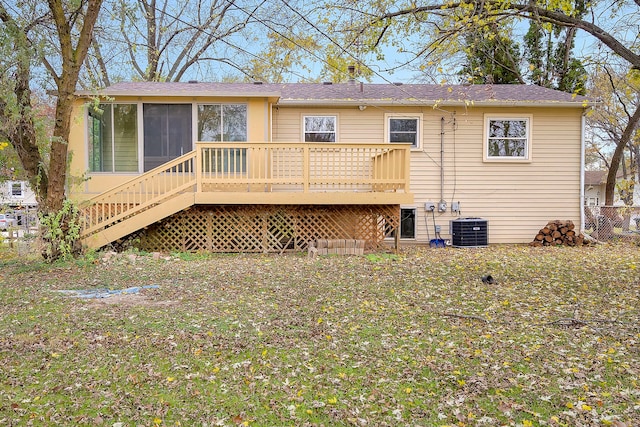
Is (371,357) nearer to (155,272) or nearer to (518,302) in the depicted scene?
(518,302)

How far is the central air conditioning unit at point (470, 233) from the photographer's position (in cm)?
1135

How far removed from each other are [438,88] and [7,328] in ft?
37.3

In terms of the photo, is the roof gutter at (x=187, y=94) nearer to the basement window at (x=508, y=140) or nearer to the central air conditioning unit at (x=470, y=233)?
the central air conditioning unit at (x=470, y=233)

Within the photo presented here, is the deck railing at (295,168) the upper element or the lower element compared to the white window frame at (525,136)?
lower

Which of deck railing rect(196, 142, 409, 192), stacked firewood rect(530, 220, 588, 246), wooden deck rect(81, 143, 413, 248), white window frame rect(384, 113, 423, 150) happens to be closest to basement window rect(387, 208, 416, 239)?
white window frame rect(384, 113, 423, 150)

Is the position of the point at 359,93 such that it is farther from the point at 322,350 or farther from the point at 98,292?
the point at 322,350

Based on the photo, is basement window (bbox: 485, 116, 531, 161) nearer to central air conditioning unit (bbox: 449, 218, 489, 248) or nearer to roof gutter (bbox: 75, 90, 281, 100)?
central air conditioning unit (bbox: 449, 218, 489, 248)

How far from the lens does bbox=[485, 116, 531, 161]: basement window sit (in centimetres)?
1183

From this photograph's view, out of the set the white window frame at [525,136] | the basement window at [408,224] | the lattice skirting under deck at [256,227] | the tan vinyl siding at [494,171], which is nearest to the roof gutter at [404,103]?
the tan vinyl siding at [494,171]

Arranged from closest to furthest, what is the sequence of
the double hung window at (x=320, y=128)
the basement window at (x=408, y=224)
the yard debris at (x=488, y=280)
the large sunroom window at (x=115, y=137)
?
1. the yard debris at (x=488, y=280)
2. the large sunroom window at (x=115, y=137)
3. the double hung window at (x=320, y=128)
4. the basement window at (x=408, y=224)

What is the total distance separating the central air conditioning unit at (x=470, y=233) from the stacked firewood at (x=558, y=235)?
1.35 meters

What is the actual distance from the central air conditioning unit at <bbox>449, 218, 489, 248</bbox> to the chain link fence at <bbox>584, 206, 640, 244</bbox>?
12.6 ft

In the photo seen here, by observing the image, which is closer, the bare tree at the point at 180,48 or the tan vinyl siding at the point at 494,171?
the tan vinyl siding at the point at 494,171

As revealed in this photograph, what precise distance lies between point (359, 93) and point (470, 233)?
451cm
